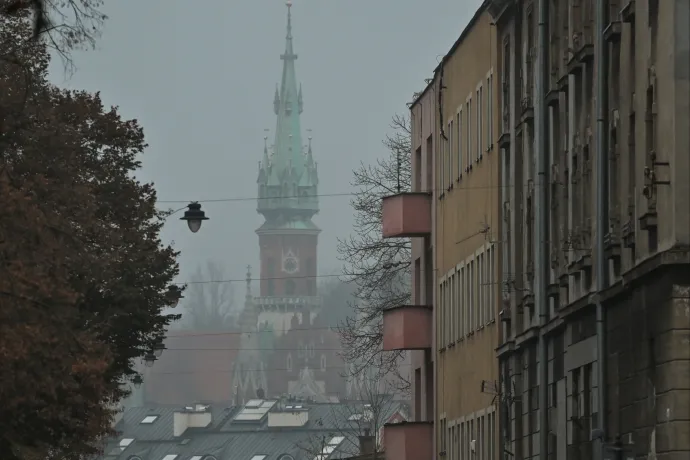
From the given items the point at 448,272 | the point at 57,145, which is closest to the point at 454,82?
the point at 448,272

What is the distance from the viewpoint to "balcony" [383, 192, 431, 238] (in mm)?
55094

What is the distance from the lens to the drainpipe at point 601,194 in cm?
3158

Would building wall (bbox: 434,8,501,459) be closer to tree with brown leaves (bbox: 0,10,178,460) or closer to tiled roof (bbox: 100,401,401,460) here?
tree with brown leaves (bbox: 0,10,178,460)

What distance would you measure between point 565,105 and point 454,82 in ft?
48.6

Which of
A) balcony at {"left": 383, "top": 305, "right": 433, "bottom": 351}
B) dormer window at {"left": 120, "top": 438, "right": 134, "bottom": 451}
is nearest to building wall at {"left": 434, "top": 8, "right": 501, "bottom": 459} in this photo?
balcony at {"left": 383, "top": 305, "right": 433, "bottom": 351}

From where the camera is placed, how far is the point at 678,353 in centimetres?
2742

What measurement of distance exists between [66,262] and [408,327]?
21304mm

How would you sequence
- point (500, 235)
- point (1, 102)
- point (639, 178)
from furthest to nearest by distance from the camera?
point (500, 235)
point (1, 102)
point (639, 178)

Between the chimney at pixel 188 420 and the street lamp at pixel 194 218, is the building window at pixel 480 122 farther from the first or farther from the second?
the chimney at pixel 188 420

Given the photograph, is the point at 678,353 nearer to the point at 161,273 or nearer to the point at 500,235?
the point at 500,235

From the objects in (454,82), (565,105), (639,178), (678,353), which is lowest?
(678,353)

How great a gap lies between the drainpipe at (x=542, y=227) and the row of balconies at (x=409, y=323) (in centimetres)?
1625

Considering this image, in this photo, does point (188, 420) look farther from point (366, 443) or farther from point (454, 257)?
point (454, 257)

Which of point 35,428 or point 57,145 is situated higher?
point 57,145
